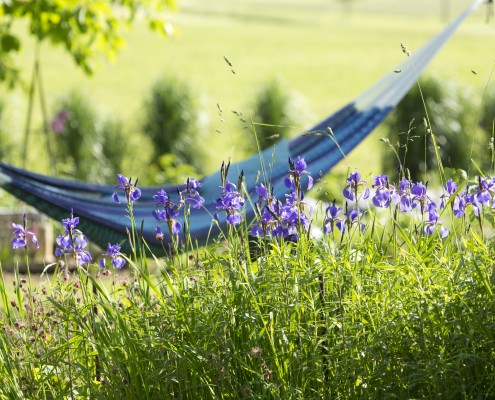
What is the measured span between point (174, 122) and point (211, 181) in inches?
159

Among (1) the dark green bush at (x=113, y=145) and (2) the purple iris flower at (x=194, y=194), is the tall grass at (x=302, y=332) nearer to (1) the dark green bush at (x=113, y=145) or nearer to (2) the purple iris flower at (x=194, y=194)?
(2) the purple iris flower at (x=194, y=194)

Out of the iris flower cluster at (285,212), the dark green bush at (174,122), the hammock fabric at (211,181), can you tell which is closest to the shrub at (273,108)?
the dark green bush at (174,122)

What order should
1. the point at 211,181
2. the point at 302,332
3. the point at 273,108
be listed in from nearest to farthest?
1. the point at 302,332
2. the point at 211,181
3. the point at 273,108

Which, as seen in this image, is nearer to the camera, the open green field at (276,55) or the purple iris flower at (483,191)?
the purple iris flower at (483,191)

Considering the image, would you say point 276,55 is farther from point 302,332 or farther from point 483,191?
point 302,332

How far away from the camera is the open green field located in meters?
18.3

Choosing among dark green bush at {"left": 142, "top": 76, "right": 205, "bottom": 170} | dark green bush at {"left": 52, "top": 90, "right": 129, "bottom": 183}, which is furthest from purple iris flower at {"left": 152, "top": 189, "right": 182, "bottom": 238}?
dark green bush at {"left": 142, "top": 76, "right": 205, "bottom": 170}

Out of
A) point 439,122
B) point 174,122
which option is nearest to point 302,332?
point 174,122

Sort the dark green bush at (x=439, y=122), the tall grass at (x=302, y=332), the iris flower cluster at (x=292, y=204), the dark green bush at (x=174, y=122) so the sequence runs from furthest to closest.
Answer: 1. the dark green bush at (x=439, y=122)
2. the dark green bush at (x=174, y=122)
3. the iris flower cluster at (x=292, y=204)
4. the tall grass at (x=302, y=332)

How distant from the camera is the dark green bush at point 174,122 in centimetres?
761

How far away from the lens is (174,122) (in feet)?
25.0

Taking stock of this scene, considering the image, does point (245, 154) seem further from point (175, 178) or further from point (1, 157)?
point (1, 157)

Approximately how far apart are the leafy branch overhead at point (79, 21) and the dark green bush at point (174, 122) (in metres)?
1.99

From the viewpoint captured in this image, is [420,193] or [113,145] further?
[113,145]
